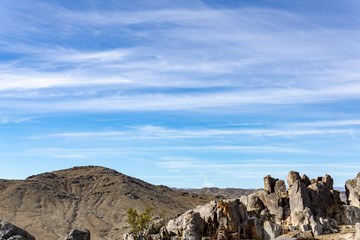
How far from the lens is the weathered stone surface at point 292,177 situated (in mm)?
66750

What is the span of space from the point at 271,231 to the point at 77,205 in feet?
432

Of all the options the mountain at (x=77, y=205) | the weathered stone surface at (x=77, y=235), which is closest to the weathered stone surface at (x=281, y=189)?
the weathered stone surface at (x=77, y=235)

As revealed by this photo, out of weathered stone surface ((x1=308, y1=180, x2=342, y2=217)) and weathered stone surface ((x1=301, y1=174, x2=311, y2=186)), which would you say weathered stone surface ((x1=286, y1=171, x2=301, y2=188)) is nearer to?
weathered stone surface ((x1=301, y1=174, x2=311, y2=186))

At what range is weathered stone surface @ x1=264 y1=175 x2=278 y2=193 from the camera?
68.0 metres

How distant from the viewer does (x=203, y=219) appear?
54250 mm

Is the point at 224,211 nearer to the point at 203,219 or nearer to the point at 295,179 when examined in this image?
the point at 203,219

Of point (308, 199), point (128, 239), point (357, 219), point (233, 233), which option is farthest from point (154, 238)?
point (357, 219)

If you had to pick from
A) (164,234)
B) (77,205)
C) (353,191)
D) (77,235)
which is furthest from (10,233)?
(77,205)

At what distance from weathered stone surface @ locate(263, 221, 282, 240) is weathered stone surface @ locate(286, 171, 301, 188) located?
1457cm

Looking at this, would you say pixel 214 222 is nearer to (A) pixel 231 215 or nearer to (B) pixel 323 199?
(A) pixel 231 215

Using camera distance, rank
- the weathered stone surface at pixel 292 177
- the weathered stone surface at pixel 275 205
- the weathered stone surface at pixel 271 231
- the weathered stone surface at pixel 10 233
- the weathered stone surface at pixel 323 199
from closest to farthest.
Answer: the weathered stone surface at pixel 10 233 → the weathered stone surface at pixel 271 231 → the weathered stone surface at pixel 275 205 → the weathered stone surface at pixel 323 199 → the weathered stone surface at pixel 292 177

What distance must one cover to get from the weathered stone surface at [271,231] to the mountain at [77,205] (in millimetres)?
75908

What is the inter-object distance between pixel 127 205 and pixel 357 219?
4610 inches

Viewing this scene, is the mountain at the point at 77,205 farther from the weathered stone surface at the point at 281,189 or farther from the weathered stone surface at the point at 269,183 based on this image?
the weathered stone surface at the point at 281,189
